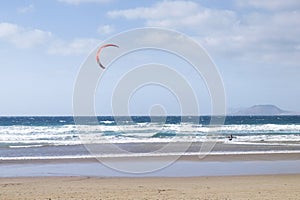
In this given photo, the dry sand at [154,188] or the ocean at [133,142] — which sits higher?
the ocean at [133,142]

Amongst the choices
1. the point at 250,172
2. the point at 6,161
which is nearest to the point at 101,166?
the point at 6,161

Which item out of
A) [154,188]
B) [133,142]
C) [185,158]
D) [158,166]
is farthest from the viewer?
[133,142]

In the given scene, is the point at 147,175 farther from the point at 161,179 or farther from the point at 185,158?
the point at 185,158

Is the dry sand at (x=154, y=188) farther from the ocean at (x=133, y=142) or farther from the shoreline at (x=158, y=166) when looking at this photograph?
the ocean at (x=133, y=142)

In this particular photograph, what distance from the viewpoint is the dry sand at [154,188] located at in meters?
11.5

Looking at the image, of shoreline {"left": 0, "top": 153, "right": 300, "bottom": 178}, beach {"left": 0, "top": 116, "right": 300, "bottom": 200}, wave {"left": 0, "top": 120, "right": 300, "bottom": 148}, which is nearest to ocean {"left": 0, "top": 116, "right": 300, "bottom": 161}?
wave {"left": 0, "top": 120, "right": 300, "bottom": 148}

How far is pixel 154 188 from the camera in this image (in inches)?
515

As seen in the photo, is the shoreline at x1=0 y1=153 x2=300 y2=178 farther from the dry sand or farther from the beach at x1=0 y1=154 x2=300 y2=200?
the dry sand

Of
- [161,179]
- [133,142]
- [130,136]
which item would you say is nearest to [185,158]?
[161,179]

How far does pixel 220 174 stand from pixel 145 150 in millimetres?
10550

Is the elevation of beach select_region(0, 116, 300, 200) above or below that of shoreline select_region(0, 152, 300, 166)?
below

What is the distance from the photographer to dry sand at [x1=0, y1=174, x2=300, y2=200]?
11547mm

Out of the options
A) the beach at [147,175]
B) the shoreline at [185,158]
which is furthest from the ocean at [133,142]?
the shoreline at [185,158]

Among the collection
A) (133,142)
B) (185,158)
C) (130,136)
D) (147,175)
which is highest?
(130,136)
